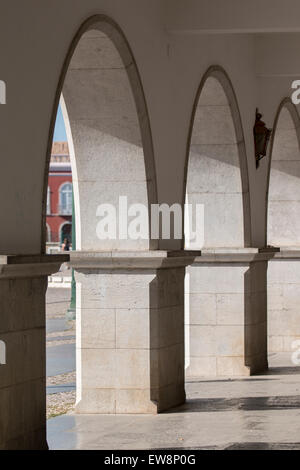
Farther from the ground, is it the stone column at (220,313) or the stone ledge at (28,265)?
the stone ledge at (28,265)

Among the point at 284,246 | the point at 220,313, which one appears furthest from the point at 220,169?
the point at 284,246

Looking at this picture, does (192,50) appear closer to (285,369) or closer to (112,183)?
(112,183)

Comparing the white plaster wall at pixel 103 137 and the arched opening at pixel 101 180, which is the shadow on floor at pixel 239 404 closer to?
the arched opening at pixel 101 180

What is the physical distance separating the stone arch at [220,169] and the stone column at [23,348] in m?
6.96

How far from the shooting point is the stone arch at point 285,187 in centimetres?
2039

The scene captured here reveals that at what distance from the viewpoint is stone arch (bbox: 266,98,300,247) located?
803 inches

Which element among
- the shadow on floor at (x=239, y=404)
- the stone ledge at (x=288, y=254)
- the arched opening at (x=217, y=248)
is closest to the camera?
the shadow on floor at (x=239, y=404)

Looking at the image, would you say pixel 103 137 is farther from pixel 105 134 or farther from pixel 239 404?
pixel 239 404

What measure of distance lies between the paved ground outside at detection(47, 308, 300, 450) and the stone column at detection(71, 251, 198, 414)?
247 mm

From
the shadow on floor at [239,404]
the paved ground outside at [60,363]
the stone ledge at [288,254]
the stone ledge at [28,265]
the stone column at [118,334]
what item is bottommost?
the shadow on floor at [239,404]

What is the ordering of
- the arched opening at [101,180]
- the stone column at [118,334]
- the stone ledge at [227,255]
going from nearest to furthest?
1. the arched opening at [101,180]
2. the stone column at [118,334]
3. the stone ledge at [227,255]

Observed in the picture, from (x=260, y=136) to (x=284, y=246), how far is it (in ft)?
12.6

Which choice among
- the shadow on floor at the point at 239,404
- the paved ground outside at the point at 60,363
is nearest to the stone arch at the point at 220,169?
the paved ground outside at the point at 60,363

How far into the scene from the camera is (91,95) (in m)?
12.0
